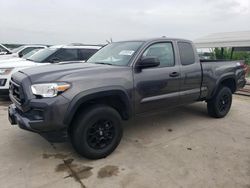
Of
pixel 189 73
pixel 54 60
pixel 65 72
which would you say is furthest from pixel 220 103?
pixel 54 60

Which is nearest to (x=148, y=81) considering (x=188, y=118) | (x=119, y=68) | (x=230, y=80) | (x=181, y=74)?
(x=119, y=68)

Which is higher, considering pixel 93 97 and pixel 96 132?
pixel 93 97

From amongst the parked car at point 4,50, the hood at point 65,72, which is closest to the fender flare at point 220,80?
the hood at point 65,72

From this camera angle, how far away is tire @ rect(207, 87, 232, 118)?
557cm

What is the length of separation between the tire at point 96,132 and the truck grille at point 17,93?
77cm

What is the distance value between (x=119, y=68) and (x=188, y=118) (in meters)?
2.62

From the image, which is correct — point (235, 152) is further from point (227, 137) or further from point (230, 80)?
point (230, 80)

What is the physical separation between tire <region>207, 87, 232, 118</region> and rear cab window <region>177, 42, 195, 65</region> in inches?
44.6

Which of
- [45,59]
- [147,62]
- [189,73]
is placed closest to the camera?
[147,62]

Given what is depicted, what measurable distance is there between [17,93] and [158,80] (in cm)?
216

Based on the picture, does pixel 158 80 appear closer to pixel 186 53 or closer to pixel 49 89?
pixel 186 53

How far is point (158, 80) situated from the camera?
4.25 m

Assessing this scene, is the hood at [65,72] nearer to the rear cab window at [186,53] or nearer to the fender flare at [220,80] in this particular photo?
the rear cab window at [186,53]

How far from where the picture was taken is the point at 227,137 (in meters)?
4.62
